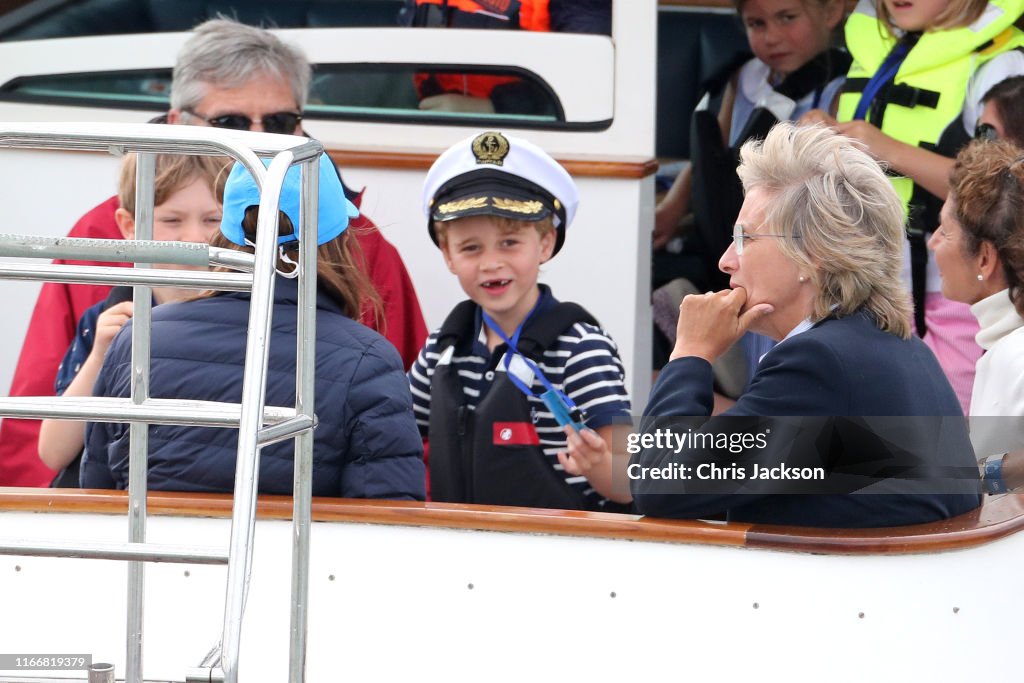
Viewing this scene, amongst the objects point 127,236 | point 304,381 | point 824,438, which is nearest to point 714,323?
point 824,438

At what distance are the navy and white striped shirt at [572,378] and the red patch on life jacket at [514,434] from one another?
0.20 ft

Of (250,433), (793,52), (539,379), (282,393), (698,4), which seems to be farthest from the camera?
(698,4)

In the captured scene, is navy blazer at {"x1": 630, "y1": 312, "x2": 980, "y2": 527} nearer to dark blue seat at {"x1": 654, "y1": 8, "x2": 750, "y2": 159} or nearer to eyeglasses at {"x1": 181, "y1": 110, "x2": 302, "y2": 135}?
eyeglasses at {"x1": 181, "y1": 110, "x2": 302, "y2": 135}

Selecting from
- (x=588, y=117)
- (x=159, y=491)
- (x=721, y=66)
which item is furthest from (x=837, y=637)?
(x=721, y=66)

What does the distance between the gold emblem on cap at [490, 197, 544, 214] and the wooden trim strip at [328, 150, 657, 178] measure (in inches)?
20.7

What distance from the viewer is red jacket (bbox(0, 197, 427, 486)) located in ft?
9.79

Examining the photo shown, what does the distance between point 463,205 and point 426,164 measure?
584 millimetres

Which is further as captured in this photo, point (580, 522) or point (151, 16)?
point (151, 16)

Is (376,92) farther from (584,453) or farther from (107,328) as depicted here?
(584,453)

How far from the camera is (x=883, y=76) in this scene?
10.9 feet

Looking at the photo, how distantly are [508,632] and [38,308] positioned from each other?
64.3 inches

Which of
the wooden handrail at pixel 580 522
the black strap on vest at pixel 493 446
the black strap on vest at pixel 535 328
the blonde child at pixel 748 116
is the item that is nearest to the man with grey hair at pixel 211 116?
the black strap on vest at pixel 535 328

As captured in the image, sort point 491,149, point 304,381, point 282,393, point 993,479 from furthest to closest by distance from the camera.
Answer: point 491,149
point 993,479
point 282,393
point 304,381

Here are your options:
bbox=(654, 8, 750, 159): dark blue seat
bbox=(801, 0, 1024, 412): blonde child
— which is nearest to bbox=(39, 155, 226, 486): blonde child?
bbox=(801, 0, 1024, 412): blonde child
